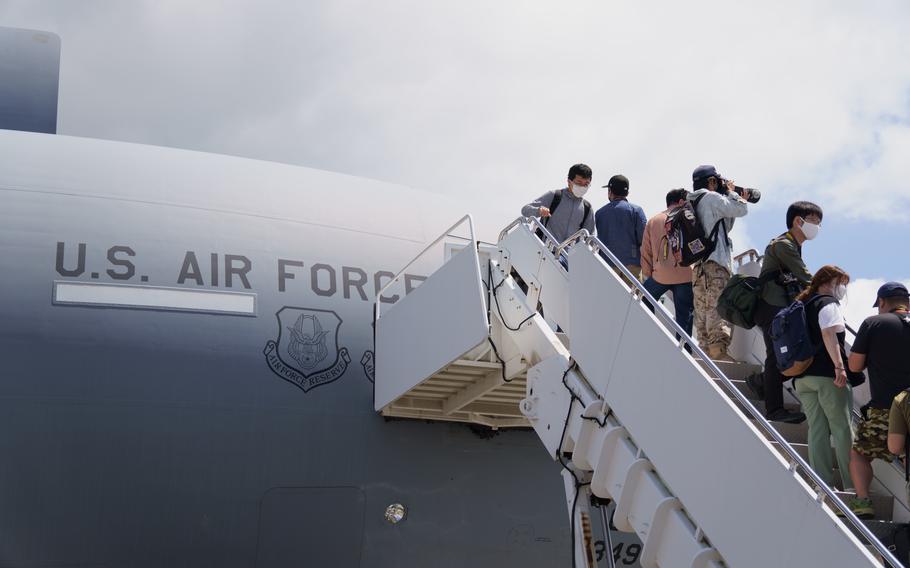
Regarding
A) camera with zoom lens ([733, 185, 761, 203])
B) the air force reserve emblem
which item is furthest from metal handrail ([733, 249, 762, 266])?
the air force reserve emblem

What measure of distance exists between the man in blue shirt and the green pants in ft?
11.8

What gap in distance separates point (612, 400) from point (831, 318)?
5.26 ft

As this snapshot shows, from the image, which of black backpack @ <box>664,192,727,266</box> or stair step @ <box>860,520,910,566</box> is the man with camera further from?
stair step @ <box>860,520,910,566</box>

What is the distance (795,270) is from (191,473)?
20.2 feet

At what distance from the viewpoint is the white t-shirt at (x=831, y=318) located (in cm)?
674

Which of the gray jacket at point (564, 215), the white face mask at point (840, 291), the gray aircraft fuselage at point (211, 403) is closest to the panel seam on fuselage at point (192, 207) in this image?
the gray aircraft fuselage at point (211, 403)

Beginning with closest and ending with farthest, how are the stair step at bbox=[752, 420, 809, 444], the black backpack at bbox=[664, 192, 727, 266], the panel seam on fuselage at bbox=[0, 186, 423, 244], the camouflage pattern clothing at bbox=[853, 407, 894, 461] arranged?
the camouflage pattern clothing at bbox=[853, 407, 894, 461] < the stair step at bbox=[752, 420, 809, 444] < the black backpack at bbox=[664, 192, 727, 266] < the panel seam on fuselage at bbox=[0, 186, 423, 244]

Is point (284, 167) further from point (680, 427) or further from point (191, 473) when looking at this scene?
point (680, 427)

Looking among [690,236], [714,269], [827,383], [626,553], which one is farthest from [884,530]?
[626,553]

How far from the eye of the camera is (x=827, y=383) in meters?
6.74

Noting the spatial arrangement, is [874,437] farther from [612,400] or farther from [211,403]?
[211,403]

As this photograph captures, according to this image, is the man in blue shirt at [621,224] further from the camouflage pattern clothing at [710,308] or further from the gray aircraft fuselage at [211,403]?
the gray aircraft fuselage at [211,403]

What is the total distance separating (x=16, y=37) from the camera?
1417cm

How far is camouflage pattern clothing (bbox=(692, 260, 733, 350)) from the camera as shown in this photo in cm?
848
